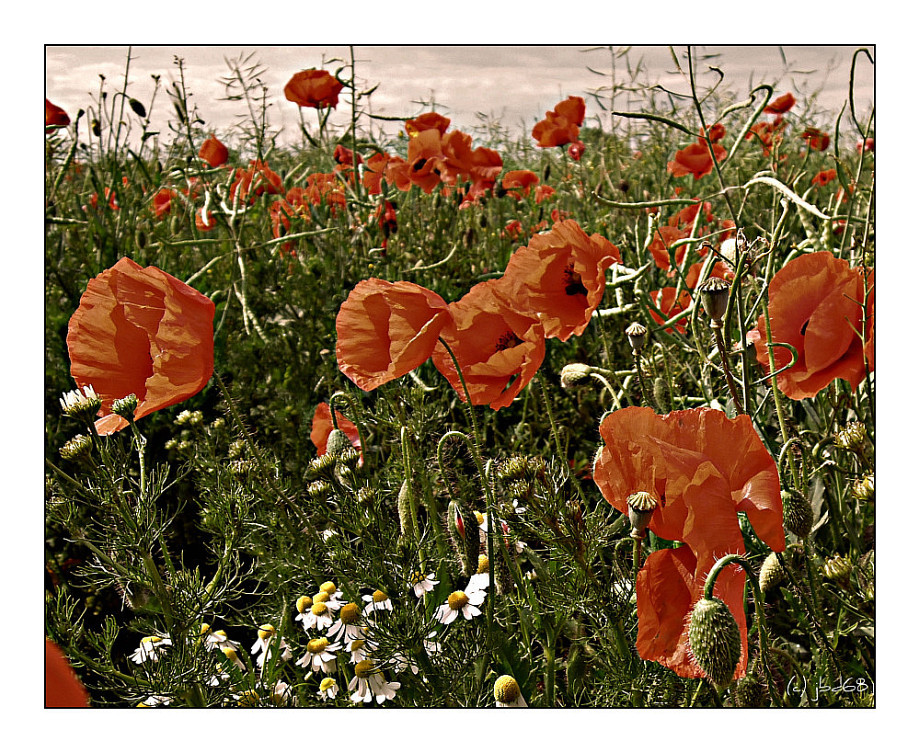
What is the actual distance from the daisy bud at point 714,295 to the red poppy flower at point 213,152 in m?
1.17

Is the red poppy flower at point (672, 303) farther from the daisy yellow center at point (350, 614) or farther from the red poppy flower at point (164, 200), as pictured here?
the red poppy flower at point (164, 200)

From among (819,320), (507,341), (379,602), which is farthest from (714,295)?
(379,602)

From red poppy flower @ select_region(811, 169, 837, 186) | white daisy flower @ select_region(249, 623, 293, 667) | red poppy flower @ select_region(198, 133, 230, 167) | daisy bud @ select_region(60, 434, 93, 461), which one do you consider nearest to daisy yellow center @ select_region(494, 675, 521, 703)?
white daisy flower @ select_region(249, 623, 293, 667)

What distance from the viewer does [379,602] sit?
0.97 meters

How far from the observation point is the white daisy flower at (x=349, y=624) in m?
0.97

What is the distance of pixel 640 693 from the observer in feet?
3.13

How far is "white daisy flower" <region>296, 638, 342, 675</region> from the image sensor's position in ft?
3.20

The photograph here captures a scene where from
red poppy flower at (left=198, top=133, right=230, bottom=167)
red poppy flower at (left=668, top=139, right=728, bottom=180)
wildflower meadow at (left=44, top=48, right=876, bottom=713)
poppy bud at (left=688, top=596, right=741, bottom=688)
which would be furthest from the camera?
red poppy flower at (left=668, top=139, right=728, bottom=180)

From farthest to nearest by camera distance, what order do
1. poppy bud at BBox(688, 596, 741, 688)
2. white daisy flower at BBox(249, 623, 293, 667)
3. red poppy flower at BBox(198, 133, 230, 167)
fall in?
red poppy flower at BBox(198, 133, 230, 167), white daisy flower at BBox(249, 623, 293, 667), poppy bud at BBox(688, 596, 741, 688)

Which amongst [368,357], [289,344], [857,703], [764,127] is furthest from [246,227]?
[857,703]

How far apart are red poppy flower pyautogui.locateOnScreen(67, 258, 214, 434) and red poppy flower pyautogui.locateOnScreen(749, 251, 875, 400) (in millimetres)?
670

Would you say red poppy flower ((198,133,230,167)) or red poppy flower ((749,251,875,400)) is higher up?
red poppy flower ((198,133,230,167))

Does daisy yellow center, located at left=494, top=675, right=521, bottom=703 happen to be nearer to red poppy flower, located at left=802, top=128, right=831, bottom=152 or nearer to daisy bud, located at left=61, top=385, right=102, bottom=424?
daisy bud, located at left=61, top=385, right=102, bottom=424
